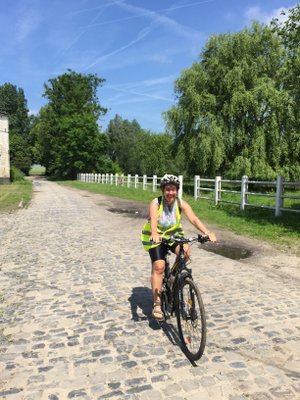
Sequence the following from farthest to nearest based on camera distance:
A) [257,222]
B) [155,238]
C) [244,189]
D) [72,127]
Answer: [72,127] < [244,189] < [257,222] < [155,238]

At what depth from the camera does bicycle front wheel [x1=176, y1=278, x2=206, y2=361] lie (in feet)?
11.7

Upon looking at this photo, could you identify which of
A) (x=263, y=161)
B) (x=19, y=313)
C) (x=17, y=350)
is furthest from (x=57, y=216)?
(x=263, y=161)

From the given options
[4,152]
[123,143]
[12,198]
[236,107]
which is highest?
[123,143]

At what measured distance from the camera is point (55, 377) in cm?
337

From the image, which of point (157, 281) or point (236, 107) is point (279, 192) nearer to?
point (157, 281)

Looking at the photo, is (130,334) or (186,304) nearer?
(186,304)

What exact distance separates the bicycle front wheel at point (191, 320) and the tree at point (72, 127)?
5887 cm

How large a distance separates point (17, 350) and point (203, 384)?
1931 millimetres

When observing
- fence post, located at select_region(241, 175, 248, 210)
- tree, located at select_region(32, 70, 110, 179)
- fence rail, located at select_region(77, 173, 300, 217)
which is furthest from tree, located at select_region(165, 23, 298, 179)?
tree, located at select_region(32, 70, 110, 179)

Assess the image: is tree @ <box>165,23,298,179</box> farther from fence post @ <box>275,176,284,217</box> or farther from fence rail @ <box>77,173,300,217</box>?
fence post @ <box>275,176,284,217</box>

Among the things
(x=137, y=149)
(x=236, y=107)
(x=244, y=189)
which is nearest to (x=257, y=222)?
(x=244, y=189)

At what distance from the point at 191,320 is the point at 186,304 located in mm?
164

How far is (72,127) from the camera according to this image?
6159 centimetres

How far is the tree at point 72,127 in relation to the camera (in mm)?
61812
